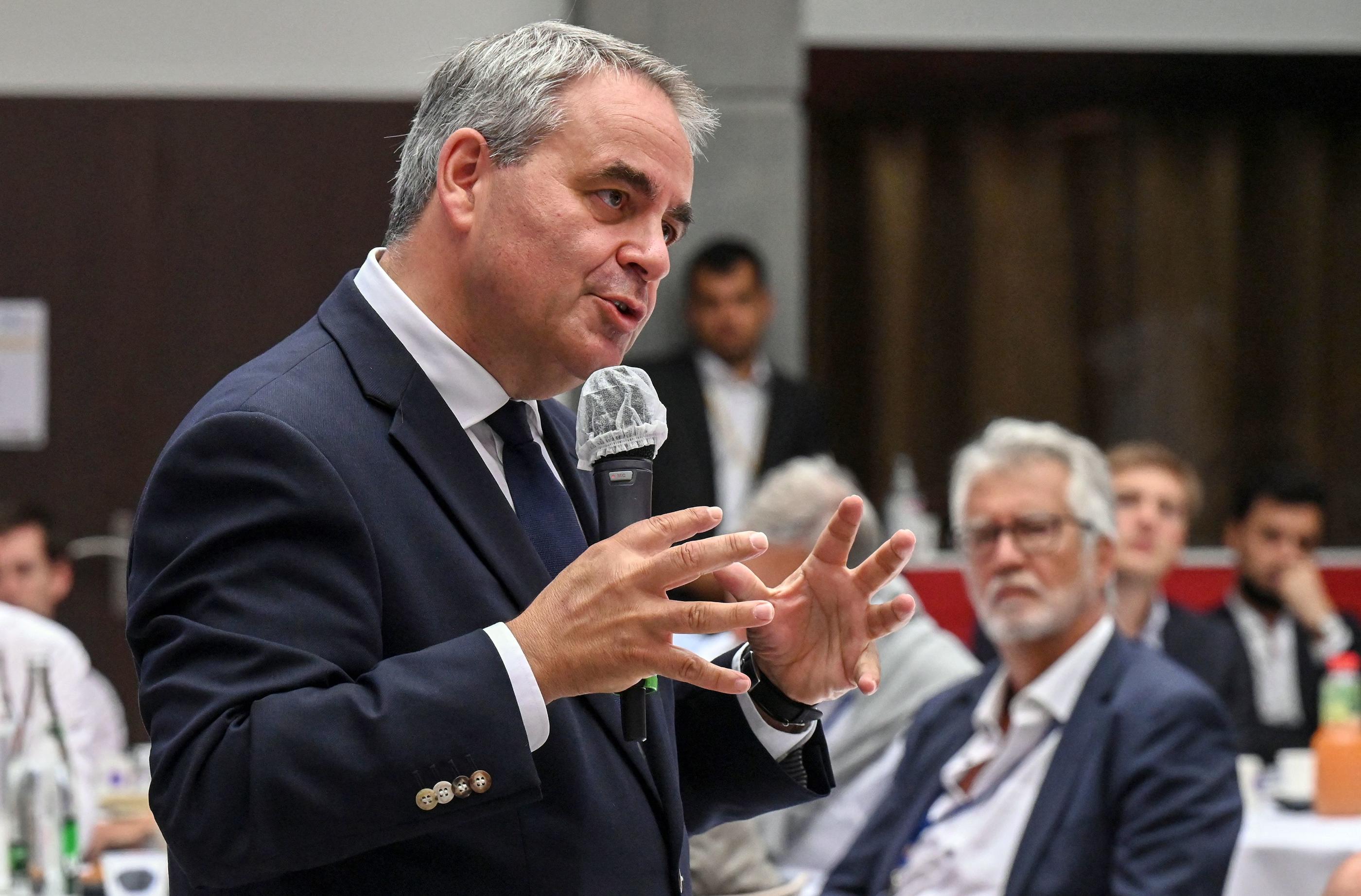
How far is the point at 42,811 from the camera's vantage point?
2402mm

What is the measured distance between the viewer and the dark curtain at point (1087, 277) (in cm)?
677

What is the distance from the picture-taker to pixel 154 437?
5.27 metres

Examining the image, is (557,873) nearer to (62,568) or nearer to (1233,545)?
(62,568)

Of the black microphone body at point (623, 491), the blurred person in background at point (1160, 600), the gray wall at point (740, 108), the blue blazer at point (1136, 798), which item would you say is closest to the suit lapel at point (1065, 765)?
the blue blazer at point (1136, 798)

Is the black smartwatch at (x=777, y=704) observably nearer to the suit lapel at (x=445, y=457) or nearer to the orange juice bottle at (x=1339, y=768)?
the suit lapel at (x=445, y=457)

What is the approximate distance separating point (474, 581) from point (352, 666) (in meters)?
0.13

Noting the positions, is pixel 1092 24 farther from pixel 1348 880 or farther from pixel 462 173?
pixel 462 173

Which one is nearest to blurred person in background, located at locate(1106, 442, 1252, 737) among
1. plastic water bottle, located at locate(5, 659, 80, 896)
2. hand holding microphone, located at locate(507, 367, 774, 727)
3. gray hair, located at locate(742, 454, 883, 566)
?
gray hair, located at locate(742, 454, 883, 566)

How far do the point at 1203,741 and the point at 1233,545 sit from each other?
2.94m

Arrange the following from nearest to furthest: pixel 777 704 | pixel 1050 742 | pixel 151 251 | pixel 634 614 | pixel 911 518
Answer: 1. pixel 634 614
2. pixel 777 704
3. pixel 1050 742
4. pixel 151 251
5. pixel 911 518

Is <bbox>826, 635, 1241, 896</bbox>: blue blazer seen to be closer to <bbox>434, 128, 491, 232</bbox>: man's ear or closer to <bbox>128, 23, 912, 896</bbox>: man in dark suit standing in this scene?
<bbox>128, 23, 912, 896</bbox>: man in dark suit standing

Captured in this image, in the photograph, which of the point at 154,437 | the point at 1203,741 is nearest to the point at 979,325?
the point at 154,437

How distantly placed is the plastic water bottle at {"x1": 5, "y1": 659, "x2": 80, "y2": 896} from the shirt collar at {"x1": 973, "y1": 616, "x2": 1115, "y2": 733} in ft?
5.13

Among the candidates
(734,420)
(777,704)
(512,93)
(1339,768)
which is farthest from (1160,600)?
(512,93)
